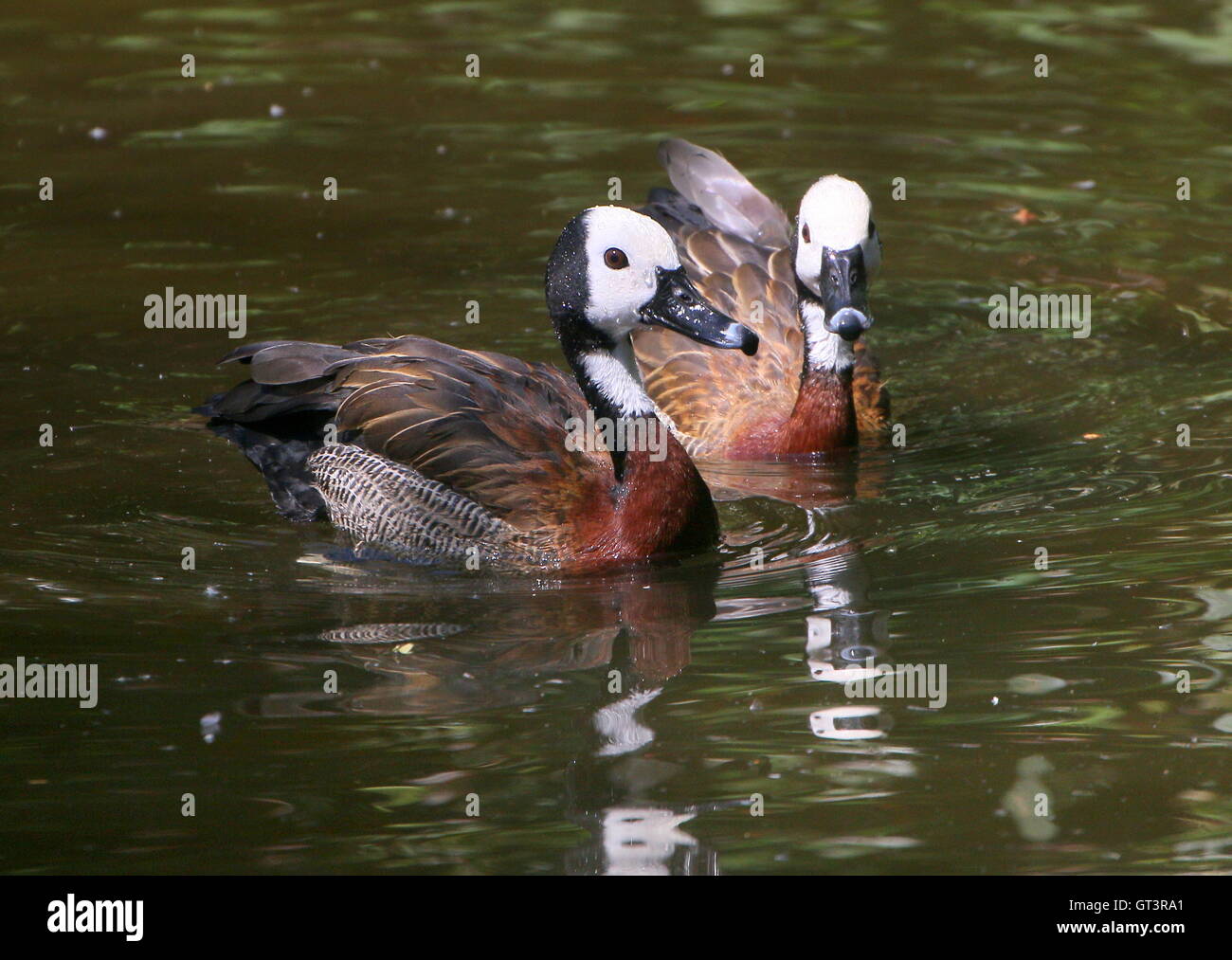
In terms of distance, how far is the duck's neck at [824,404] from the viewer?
963 centimetres

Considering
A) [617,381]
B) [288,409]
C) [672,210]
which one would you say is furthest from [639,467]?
[672,210]

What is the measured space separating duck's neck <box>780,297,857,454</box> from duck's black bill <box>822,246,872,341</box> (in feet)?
0.84

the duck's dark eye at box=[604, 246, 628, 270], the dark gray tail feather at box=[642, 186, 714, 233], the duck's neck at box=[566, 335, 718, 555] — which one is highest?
the dark gray tail feather at box=[642, 186, 714, 233]

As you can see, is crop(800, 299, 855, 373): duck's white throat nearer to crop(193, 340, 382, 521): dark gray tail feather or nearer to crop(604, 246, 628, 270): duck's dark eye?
crop(604, 246, 628, 270): duck's dark eye

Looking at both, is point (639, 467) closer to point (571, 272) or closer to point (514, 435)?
point (514, 435)

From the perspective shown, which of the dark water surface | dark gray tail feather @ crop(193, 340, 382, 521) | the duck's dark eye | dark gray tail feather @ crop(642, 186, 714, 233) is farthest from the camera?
dark gray tail feather @ crop(642, 186, 714, 233)

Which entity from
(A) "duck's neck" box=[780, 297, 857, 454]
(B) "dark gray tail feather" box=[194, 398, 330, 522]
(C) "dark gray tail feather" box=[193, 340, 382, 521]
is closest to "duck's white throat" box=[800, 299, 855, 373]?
(A) "duck's neck" box=[780, 297, 857, 454]

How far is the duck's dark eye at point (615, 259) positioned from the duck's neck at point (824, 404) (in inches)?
76.7

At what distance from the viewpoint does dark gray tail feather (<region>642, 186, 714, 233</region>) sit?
36.8 feet

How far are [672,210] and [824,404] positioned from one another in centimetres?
222

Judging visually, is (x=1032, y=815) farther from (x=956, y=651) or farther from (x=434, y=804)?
(x=434, y=804)

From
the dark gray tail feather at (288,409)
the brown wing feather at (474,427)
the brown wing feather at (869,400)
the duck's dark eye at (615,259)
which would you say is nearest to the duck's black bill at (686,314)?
the duck's dark eye at (615,259)

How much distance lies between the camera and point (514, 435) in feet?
26.9

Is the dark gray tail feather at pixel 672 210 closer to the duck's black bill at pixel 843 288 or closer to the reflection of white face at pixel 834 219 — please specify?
the reflection of white face at pixel 834 219
